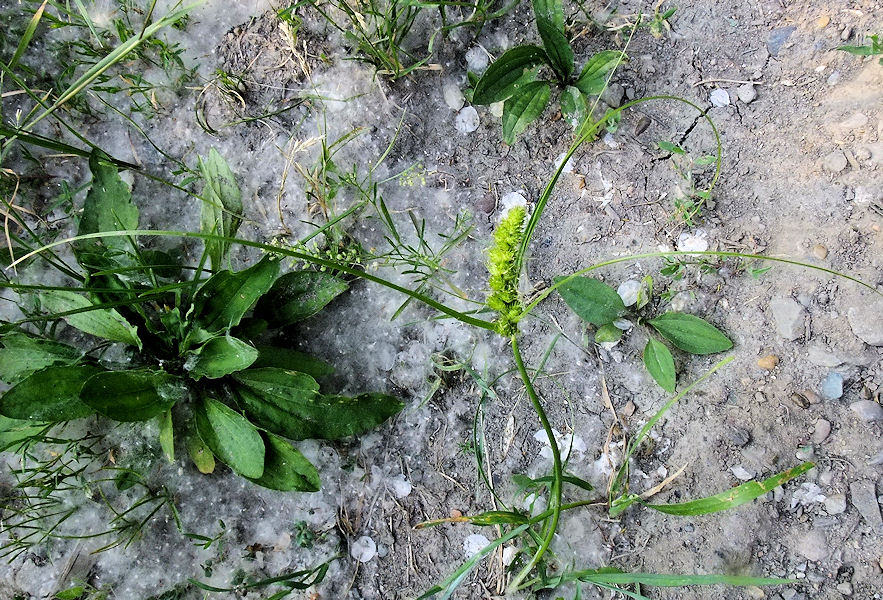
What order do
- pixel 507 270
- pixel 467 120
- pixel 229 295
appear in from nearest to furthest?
pixel 507 270, pixel 229 295, pixel 467 120

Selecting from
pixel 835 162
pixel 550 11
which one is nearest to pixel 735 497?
pixel 835 162

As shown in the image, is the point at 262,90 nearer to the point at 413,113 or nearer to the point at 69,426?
the point at 413,113

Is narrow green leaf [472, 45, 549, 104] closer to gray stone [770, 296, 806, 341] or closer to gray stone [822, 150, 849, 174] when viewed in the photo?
gray stone [822, 150, 849, 174]

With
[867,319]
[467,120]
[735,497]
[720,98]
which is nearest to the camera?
[735,497]

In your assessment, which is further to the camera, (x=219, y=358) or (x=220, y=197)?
(x=220, y=197)

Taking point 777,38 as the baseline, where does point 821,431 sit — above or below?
below

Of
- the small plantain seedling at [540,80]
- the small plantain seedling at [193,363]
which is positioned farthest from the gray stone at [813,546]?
the small plantain seedling at [540,80]

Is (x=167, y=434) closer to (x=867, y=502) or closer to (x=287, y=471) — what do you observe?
(x=287, y=471)

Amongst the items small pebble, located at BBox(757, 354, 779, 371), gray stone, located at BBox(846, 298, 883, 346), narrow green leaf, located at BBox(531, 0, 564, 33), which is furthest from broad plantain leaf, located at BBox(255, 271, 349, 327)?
gray stone, located at BBox(846, 298, 883, 346)
